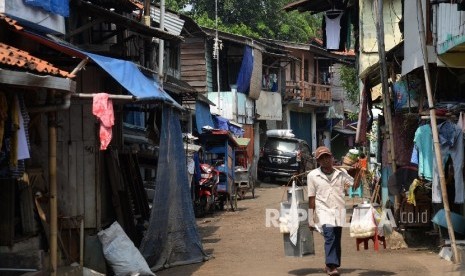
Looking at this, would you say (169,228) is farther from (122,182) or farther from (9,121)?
(9,121)

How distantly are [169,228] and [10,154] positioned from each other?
4367 millimetres

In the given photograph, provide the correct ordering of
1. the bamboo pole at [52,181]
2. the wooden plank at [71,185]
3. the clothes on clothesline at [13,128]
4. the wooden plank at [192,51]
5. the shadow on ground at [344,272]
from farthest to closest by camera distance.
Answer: the wooden plank at [192,51]
the wooden plank at [71,185]
the shadow on ground at [344,272]
the bamboo pole at [52,181]
the clothes on clothesline at [13,128]

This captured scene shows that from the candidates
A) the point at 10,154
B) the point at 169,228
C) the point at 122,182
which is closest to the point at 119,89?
the point at 122,182

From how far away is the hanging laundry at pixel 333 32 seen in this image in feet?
72.2

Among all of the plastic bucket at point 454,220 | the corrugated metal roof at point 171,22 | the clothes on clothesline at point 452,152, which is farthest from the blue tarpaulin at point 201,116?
the clothes on clothesline at point 452,152

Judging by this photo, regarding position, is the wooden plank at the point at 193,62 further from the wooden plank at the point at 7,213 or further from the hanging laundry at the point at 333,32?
the wooden plank at the point at 7,213

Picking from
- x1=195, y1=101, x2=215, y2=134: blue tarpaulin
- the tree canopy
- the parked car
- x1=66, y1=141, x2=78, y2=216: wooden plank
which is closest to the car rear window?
the parked car

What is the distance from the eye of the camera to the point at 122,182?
42.7ft

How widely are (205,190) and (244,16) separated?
932 inches

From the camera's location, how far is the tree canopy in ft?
135

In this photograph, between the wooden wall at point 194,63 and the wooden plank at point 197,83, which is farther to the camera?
the wooden plank at point 197,83

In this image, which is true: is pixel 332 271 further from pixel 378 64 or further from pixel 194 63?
Result: pixel 194 63

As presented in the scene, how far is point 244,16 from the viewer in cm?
4334

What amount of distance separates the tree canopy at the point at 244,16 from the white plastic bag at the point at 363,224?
2909 cm
